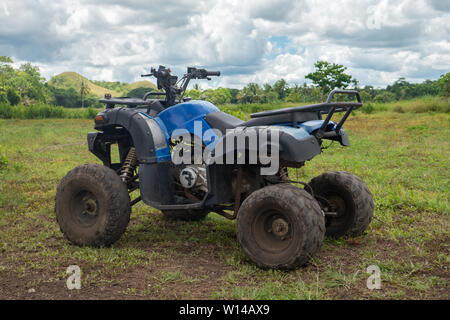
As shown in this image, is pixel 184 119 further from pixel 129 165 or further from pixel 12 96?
pixel 12 96

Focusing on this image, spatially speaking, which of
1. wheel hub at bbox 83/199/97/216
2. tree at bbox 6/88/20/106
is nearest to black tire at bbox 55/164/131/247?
wheel hub at bbox 83/199/97/216

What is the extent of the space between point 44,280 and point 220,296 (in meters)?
1.61

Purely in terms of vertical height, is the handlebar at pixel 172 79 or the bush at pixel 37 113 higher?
the handlebar at pixel 172 79

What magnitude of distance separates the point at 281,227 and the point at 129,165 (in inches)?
83.0

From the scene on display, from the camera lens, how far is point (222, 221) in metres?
6.06

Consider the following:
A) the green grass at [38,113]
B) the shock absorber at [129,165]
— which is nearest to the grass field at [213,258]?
the shock absorber at [129,165]

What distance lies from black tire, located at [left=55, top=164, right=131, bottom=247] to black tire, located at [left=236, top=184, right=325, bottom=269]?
53.6 inches

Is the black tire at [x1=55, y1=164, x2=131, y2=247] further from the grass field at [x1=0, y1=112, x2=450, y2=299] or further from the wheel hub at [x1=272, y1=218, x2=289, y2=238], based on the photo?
the wheel hub at [x1=272, y1=218, x2=289, y2=238]

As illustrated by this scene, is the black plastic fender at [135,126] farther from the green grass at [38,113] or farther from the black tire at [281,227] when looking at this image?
the green grass at [38,113]

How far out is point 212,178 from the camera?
443 cm

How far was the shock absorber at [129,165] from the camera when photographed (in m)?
5.22

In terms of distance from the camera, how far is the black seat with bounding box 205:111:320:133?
417 centimetres

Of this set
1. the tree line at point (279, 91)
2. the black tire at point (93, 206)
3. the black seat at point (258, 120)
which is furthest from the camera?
the tree line at point (279, 91)

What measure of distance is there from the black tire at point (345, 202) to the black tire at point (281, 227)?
984 mm
